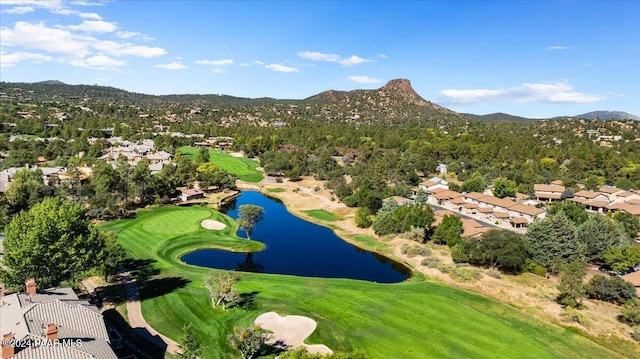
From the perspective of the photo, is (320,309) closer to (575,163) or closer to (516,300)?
(516,300)

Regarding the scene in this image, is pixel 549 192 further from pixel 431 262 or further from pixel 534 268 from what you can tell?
pixel 431 262

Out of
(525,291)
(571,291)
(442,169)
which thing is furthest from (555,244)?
(442,169)

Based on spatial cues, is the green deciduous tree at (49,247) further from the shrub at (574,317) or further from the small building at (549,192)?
the small building at (549,192)

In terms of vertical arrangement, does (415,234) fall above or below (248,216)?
below

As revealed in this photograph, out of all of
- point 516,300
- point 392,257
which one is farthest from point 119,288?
point 516,300

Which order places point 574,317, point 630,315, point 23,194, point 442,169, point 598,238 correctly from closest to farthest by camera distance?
1. point 630,315
2. point 574,317
3. point 598,238
4. point 23,194
5. point 442,169
